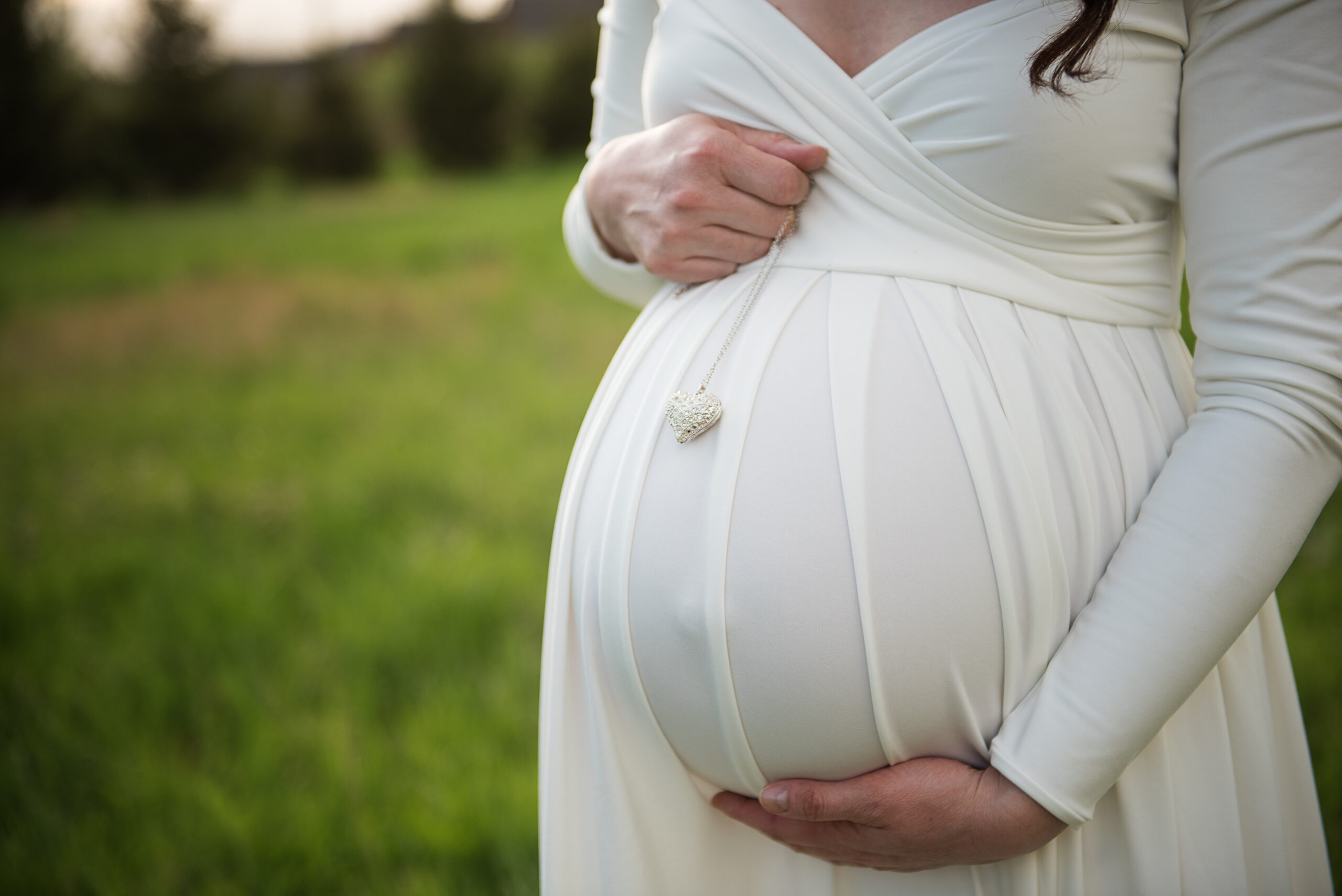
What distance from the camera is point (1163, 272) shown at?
3.07ft

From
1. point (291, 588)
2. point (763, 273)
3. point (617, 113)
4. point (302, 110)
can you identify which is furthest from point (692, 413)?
point (302, 110)

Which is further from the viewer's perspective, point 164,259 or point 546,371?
point 164,259

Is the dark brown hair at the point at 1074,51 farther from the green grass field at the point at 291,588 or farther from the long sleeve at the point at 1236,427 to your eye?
the green grass field at the point at 291,588

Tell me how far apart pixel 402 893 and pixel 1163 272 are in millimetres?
1957

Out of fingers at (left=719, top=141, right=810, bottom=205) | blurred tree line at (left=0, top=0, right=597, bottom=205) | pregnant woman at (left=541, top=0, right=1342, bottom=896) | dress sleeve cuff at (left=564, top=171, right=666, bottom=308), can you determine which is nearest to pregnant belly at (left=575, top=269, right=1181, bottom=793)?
pregnant woman at (left=541, top=0, right=1342, bottom=896)

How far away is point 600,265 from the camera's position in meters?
1.25

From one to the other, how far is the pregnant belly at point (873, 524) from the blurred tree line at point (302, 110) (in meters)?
17.5

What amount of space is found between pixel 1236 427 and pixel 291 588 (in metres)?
3.25

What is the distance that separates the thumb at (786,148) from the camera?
900mm

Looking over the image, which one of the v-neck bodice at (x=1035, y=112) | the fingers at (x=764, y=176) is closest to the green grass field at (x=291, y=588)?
the fingers at (x=764, y=176)

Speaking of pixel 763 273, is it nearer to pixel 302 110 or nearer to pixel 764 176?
pixel 764 176

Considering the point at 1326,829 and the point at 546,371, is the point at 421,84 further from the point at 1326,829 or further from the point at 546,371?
the point at 1326,829

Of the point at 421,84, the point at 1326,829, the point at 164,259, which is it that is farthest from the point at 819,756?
the point at 421,84

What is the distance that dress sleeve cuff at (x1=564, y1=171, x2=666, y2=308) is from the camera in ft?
3.95
